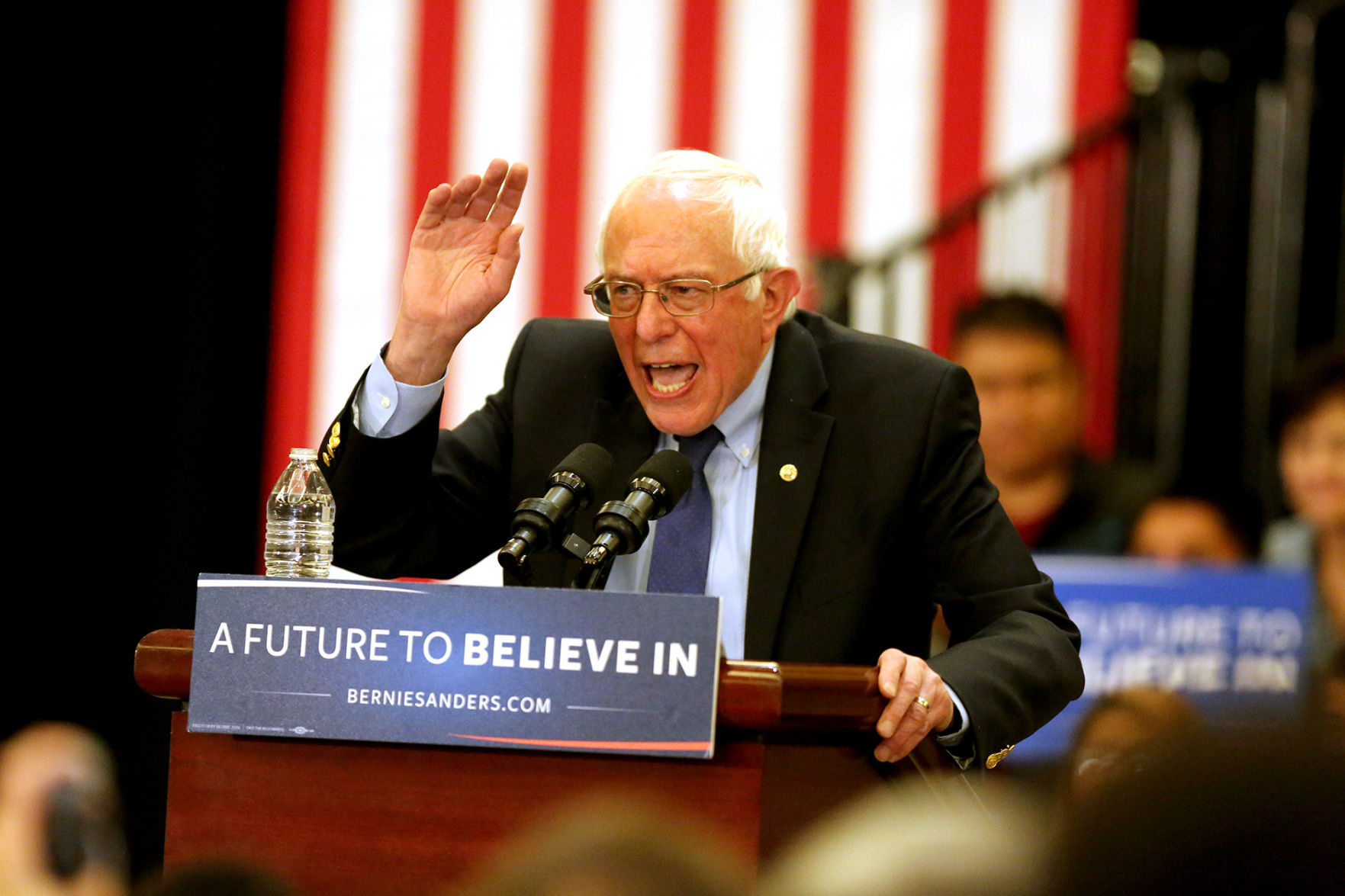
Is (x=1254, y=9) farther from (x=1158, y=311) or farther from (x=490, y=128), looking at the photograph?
(x=490, y=128)

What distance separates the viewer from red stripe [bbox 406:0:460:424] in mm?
5191

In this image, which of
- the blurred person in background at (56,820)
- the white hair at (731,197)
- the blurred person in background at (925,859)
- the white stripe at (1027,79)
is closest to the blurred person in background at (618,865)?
the blurred person in background at (925,859)

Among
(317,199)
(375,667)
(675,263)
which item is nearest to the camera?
(375,667)

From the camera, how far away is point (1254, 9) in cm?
525

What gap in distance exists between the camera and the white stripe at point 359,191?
16.9 ft

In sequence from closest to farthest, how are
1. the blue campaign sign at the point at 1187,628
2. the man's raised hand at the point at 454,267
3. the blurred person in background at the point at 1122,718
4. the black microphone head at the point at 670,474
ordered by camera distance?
1. the black microphone head at the point at 670,474
2. the man's raised hand at the point at 454,267
3. the blurred person in background at the point at 1122,718
4. the blue campaign sign at the point at 1187,628

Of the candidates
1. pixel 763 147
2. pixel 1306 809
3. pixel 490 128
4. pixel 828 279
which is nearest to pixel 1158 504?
pixel 828 279

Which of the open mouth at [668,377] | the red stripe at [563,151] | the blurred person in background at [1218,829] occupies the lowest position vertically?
the blurred person in background at [1218,829]

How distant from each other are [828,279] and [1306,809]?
402 cm

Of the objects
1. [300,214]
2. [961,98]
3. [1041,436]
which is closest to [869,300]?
[961,98]

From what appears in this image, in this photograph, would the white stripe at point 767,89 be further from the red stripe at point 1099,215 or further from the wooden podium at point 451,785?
the wooden podium at point 451,785

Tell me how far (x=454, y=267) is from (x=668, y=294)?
32cm

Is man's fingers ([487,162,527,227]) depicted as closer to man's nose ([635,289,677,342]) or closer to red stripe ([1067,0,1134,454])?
man's nose ([635,289,677,342])

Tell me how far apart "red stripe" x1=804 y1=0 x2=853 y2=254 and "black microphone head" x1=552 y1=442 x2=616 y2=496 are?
3447mm
